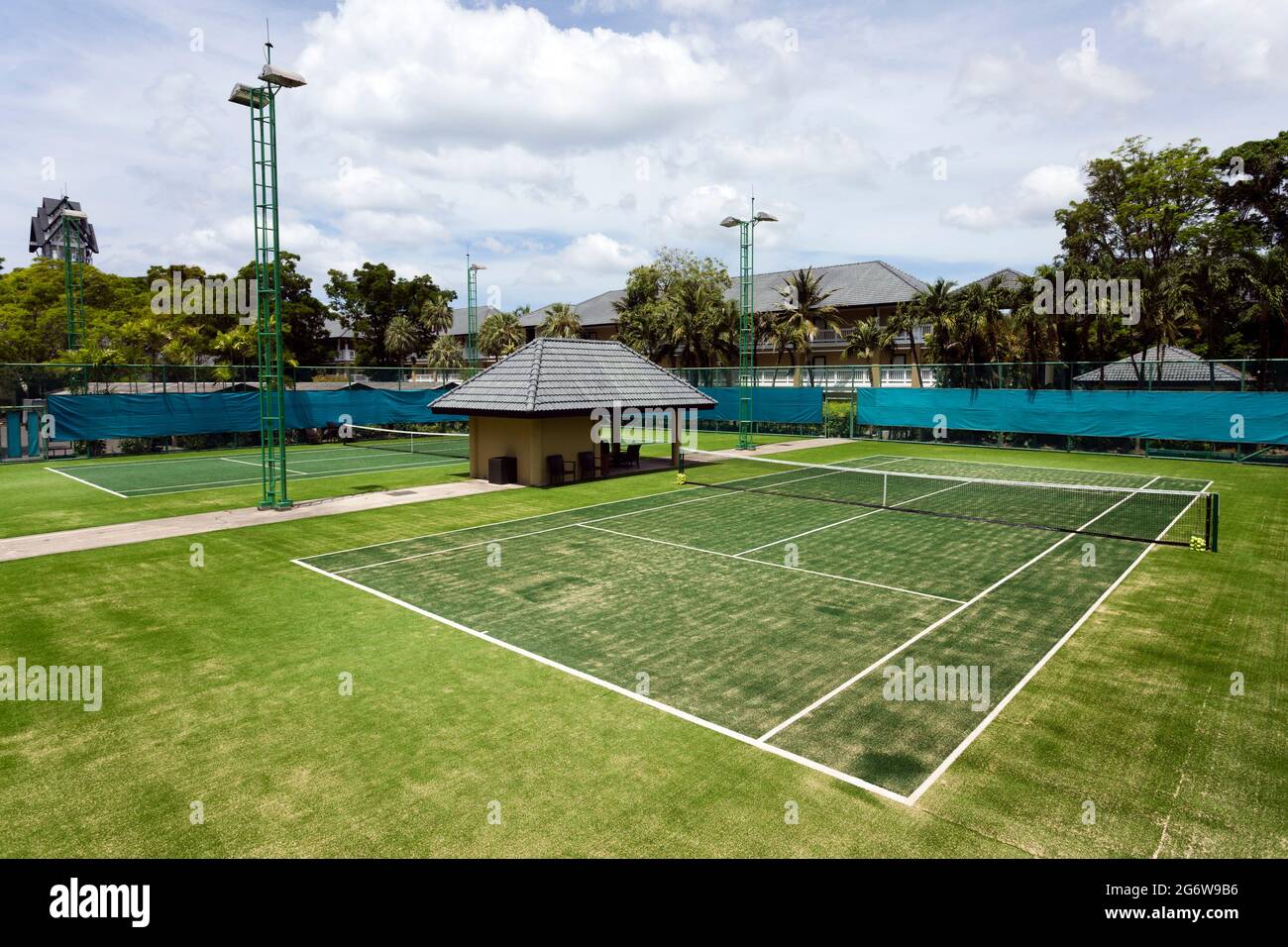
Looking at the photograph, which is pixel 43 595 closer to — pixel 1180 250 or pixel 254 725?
pixel 254 725

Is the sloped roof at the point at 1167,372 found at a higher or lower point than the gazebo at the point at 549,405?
higher

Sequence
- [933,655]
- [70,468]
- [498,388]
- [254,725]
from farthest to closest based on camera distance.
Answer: [70,468], [498,388], [933,655], [254,725]

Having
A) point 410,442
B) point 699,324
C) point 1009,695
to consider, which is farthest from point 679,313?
point 1009,695

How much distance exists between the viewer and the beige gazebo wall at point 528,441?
25406 mm

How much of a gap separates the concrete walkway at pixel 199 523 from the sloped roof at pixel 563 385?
3.10 metres

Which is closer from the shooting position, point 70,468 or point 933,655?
point 933,655

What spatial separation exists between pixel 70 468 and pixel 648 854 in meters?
34.5

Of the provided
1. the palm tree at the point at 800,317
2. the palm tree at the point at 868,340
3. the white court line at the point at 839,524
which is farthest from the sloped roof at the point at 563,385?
the palm tree at the point at 800,317

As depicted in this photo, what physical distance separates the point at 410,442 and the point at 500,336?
39674 mm

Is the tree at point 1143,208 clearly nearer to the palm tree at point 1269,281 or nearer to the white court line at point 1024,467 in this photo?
the palm tree at point 1269,281

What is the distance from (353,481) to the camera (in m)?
Result: 27.0

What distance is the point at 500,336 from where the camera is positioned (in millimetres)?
78625

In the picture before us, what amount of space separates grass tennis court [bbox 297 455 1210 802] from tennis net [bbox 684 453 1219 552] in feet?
1.03
